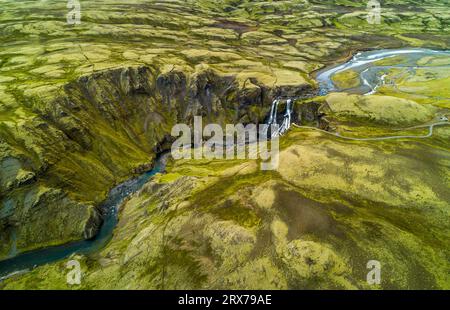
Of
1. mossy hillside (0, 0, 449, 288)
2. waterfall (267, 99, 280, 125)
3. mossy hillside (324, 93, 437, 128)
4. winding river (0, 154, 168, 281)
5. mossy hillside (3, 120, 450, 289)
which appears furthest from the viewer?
waterfall (267, 99, 280, 125)

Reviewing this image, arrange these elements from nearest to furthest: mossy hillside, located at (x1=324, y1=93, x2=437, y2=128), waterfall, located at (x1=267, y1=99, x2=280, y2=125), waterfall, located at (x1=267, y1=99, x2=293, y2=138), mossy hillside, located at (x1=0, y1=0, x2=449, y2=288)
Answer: mossy hillside, located at (x1=0, y1=0, x2=449, y2=288)
mossy hillside, located at (x1=324, y1=93, x2=437, y2=128)
waterfall, located at (x1=267, y1=99, x2=293, y2=138)
waterfall, located at (x1=267, y1=99, x2=280, y2=125)

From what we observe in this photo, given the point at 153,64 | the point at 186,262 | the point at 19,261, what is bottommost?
the point at 19,261

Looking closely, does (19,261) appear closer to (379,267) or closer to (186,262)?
(186,262)

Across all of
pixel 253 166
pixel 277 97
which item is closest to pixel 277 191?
pixel 253 166

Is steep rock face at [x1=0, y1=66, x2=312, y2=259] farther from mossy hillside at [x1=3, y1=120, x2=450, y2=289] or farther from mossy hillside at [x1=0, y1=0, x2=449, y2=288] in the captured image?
mossy hillside at [x1=3, y1=120, x2=450, y2=289]

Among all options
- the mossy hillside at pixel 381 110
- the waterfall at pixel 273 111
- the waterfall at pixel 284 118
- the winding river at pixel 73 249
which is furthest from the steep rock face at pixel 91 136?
the mossy hillside at pixel 381 110

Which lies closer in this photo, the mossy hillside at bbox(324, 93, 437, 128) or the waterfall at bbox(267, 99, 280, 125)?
the mossy hillside at bbox(324, 93, 437, 128)

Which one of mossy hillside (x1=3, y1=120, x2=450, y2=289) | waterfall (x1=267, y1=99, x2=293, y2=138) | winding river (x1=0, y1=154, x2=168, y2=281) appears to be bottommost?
winding river (x1=0, y1=154, x2=168, y2=281)

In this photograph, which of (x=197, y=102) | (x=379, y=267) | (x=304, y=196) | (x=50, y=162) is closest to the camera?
(x=379, y=267)

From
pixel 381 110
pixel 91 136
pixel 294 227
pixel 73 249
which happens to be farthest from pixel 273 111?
pixel 73 249

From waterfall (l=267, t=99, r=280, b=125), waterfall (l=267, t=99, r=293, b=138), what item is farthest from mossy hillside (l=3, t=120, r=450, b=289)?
waterfall (l=267, t=99, r=280, b=125)
